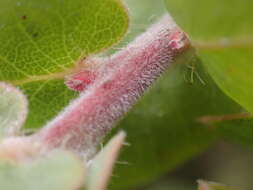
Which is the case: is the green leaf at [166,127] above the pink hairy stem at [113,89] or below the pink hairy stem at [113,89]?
below

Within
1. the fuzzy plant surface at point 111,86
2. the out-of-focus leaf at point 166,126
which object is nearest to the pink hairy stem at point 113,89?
the fuzzy plant surface at point 111,86

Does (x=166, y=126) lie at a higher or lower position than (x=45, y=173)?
lower

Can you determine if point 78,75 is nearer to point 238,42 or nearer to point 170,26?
point 170,26

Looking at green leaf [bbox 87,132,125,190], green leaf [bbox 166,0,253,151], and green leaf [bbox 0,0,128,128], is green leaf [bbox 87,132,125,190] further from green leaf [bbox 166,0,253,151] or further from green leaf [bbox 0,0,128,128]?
green leaf [bbox 0,0,128,128]

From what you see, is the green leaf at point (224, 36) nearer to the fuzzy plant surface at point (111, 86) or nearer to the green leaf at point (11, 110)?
the fuzzy plant surface at point (111, 86)

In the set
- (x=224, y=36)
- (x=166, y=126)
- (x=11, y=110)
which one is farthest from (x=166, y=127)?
(x=224, y=36)

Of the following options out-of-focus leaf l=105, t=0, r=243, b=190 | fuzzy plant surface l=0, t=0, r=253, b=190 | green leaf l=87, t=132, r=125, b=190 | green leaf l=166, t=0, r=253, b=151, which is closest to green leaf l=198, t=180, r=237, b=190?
→ fuzzy plant surface l=0, t=0, r=253, b=190

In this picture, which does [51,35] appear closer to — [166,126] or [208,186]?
[208,186]

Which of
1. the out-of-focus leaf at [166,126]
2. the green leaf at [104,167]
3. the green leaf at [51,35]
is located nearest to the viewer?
the green leaf at [104,167]

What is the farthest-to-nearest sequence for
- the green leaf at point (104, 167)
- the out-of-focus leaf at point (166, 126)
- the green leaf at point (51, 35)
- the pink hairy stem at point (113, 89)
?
the out-of-focus leaf at point (166, 126) < the green leaf at point (51, 35) < the pink hairy stem at point (113, 89) < the green leaf at point (104, 167)
